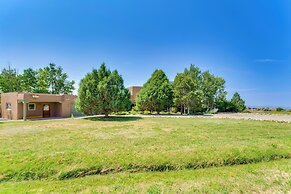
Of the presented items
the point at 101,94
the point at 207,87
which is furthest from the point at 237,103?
the point at 101,94

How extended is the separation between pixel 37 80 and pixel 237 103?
44110mm

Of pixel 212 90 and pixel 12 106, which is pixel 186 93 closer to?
pixel 212 90

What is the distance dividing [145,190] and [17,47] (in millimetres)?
21642

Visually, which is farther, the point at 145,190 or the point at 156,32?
the point at 156,32

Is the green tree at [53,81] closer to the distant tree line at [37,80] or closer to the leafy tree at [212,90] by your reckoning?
the distant tree line at [37,80]

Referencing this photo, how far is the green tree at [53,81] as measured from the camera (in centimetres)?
3356

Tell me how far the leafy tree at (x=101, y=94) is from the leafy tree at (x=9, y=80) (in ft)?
73.7

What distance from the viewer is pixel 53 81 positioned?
35.4m

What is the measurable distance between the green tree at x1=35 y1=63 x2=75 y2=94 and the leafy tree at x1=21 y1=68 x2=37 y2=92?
2.36 ft

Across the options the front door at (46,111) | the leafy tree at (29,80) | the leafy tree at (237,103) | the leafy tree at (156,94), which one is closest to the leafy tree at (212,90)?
the leafy tree at (237,103)

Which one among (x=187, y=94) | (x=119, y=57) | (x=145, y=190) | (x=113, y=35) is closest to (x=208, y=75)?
(x=187, y=94)

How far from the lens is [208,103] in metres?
33.1

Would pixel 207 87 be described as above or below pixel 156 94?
above

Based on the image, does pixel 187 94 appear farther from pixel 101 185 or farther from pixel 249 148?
pixel 101 185
